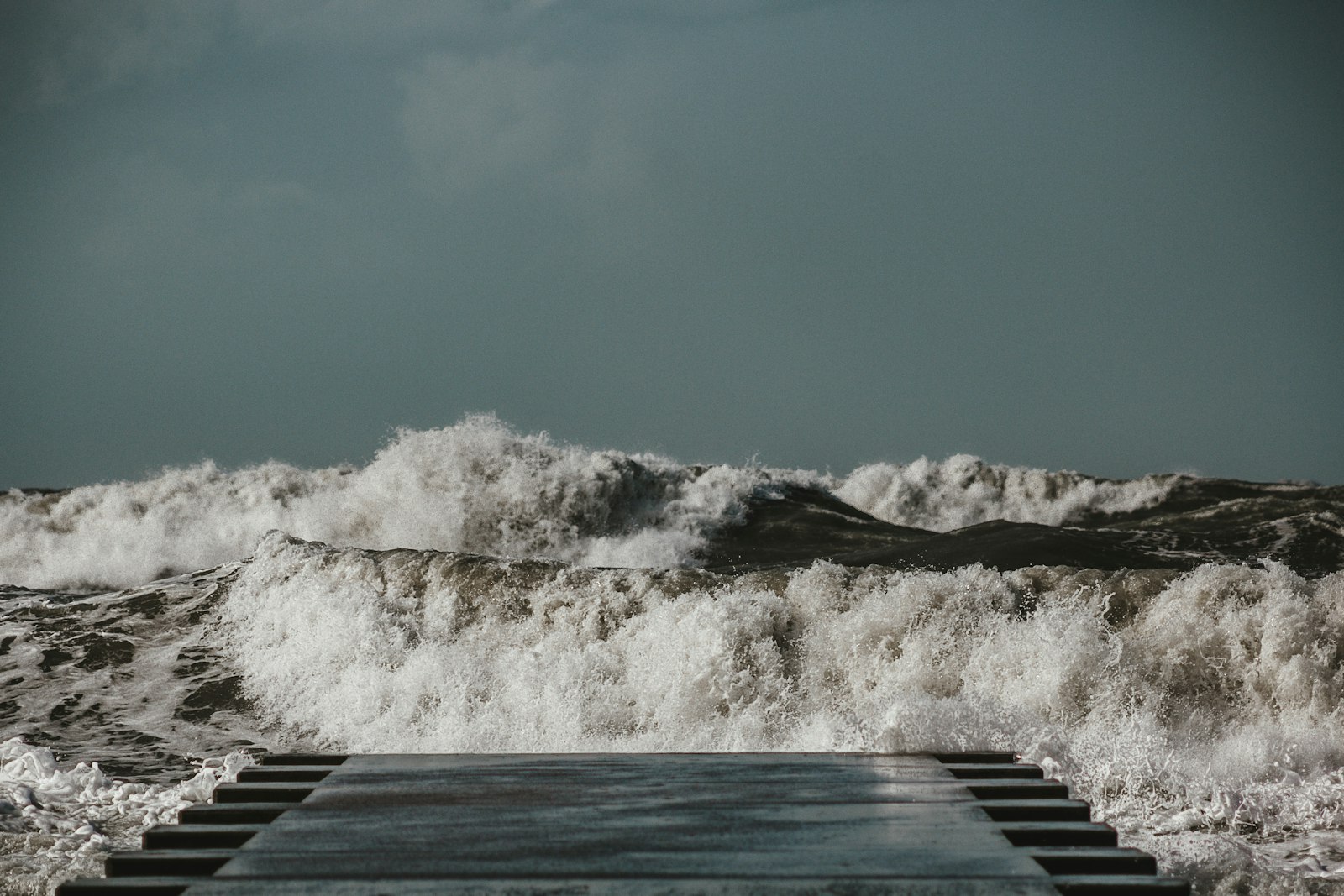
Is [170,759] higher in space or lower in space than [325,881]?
lower

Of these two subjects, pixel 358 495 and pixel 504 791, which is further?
pixel 358 495

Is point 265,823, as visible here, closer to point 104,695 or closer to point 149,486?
point 104,695

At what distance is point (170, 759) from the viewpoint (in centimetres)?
870

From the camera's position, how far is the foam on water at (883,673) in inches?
270

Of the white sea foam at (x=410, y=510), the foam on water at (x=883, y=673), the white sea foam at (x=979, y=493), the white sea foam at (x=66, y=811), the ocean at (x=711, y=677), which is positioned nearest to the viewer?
the white sea foam at (x=66, y=811)

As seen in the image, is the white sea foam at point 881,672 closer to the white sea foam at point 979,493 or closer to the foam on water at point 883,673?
the foam on water at point 883,673

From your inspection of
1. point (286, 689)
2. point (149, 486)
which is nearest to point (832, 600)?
point (286, 689)

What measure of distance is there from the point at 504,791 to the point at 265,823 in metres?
0.68

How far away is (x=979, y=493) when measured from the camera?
28.0m

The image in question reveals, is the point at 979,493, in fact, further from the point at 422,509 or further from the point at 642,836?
the point at 642,836

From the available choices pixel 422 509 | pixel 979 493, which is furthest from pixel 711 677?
pixel 979 493

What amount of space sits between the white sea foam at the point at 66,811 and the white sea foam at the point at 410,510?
1100 cm

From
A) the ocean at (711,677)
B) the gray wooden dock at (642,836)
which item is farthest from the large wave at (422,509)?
the gray wooden dock at (642,836)

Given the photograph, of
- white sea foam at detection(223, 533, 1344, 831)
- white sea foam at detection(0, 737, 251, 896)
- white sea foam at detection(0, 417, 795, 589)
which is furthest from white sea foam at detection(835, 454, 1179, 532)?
white sea foam at detection(0, 737, 251, 896)
